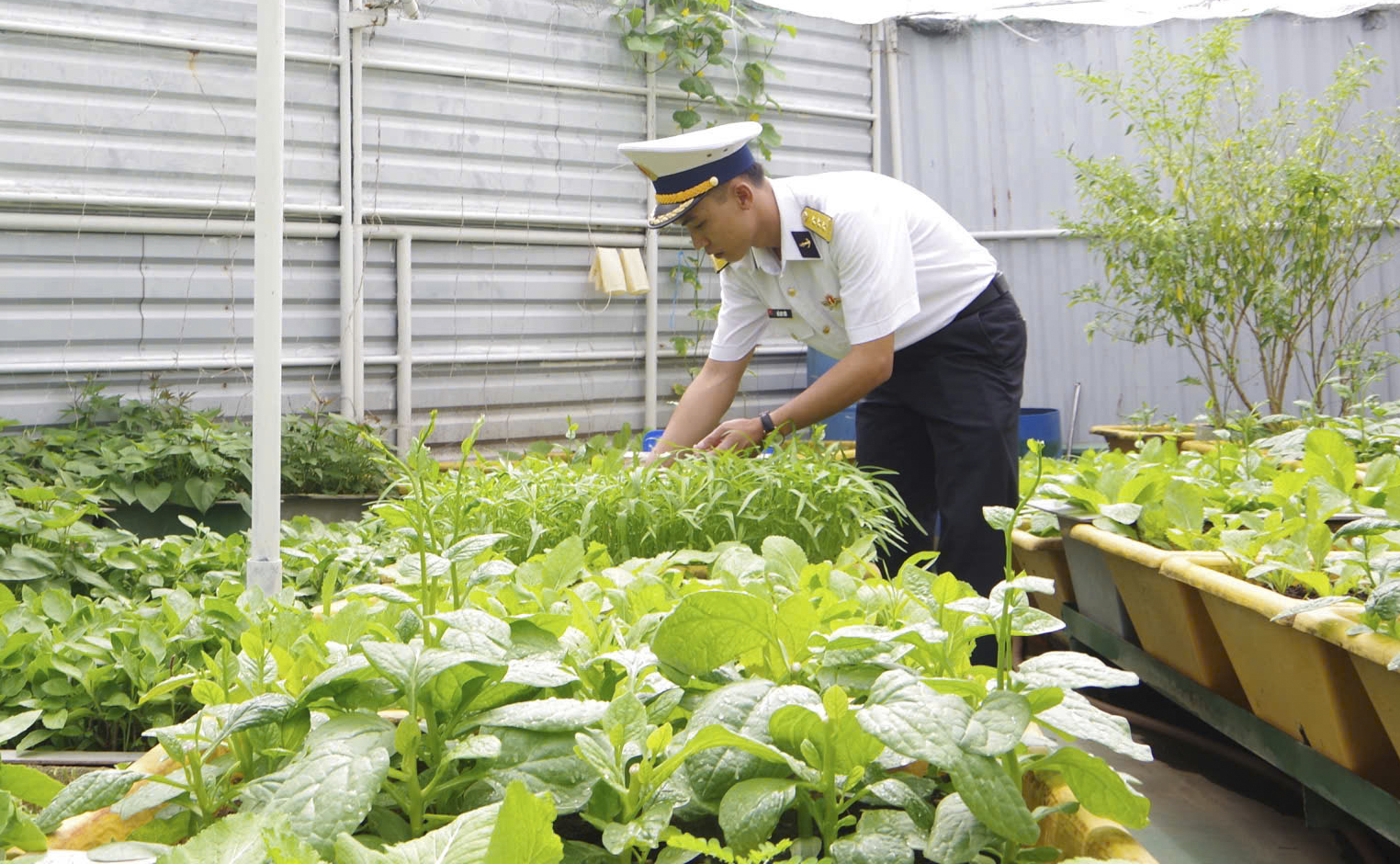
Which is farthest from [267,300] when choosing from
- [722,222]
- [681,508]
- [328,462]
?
[328,462]

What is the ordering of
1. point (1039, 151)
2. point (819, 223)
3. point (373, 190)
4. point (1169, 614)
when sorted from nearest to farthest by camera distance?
point (1169, 614) → point (819, 223) → point (373, 190) → point (1039, 151)

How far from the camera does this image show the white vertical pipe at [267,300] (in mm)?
1409

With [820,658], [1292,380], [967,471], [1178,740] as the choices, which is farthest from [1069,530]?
[1292,380]

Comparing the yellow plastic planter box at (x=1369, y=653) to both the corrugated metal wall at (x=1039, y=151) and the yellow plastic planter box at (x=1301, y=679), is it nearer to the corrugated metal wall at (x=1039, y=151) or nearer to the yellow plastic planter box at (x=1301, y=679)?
the yellow plastic planter box at (x=1301, y=679)

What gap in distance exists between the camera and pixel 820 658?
0.81m

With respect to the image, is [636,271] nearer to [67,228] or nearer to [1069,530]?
[67,228]

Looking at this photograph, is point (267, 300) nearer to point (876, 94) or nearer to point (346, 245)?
point (346, 245)

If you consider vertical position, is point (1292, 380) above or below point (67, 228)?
below

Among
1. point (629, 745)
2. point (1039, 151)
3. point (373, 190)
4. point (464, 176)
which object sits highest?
point (1039, 151)

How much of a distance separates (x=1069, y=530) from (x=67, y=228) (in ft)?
12.2

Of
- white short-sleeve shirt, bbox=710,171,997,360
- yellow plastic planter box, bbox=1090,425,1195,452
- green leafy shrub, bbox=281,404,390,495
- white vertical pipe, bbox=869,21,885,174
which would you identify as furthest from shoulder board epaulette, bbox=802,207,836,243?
white vertical pipe, bbox=869,21,885,174

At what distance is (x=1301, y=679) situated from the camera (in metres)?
1.62

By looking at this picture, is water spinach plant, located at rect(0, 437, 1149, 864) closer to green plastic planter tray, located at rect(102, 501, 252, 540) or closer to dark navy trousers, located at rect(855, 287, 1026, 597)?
dark navy trousers, located at rect(855, 287, 1026, 597)

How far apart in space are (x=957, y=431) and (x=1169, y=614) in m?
0.82
